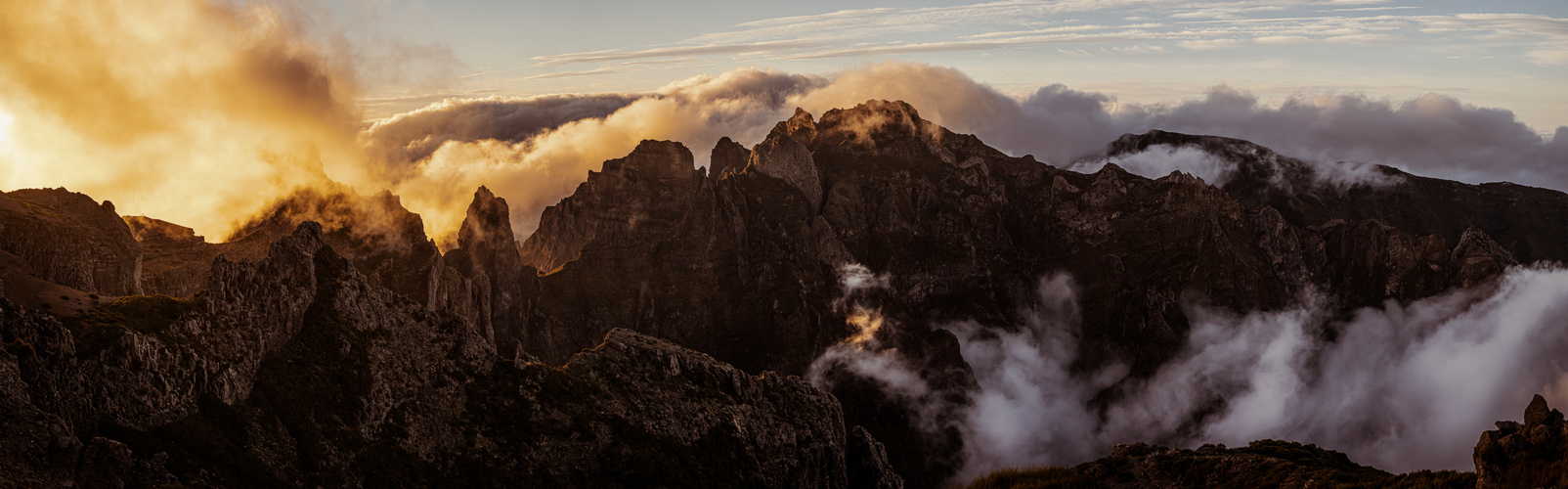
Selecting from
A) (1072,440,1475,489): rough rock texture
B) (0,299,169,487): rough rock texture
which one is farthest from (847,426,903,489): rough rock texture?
(0,299,169,487): rough rock texture

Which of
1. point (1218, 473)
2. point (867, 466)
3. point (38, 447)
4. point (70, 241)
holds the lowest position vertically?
point (867, 466)

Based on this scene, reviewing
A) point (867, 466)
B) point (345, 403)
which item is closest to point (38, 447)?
point (345, 403)

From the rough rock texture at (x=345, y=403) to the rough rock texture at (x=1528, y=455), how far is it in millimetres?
97958

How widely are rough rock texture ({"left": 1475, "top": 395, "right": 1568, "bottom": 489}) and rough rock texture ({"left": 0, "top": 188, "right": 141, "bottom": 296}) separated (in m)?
148

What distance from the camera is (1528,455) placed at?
40.8 meters

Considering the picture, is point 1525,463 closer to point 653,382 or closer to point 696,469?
point 696,469

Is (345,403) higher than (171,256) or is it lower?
lower

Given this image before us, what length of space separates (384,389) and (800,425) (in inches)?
2829

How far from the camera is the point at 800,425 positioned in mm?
159250

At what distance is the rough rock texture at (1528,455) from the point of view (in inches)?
1524

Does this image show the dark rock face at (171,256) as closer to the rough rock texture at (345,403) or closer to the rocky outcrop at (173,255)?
the rocky outcrop at (173,255)

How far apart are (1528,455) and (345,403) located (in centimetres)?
11627

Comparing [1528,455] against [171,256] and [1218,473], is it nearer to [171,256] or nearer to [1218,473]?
[1218,473]

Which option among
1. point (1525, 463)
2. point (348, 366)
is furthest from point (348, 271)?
point (1525, 463)
